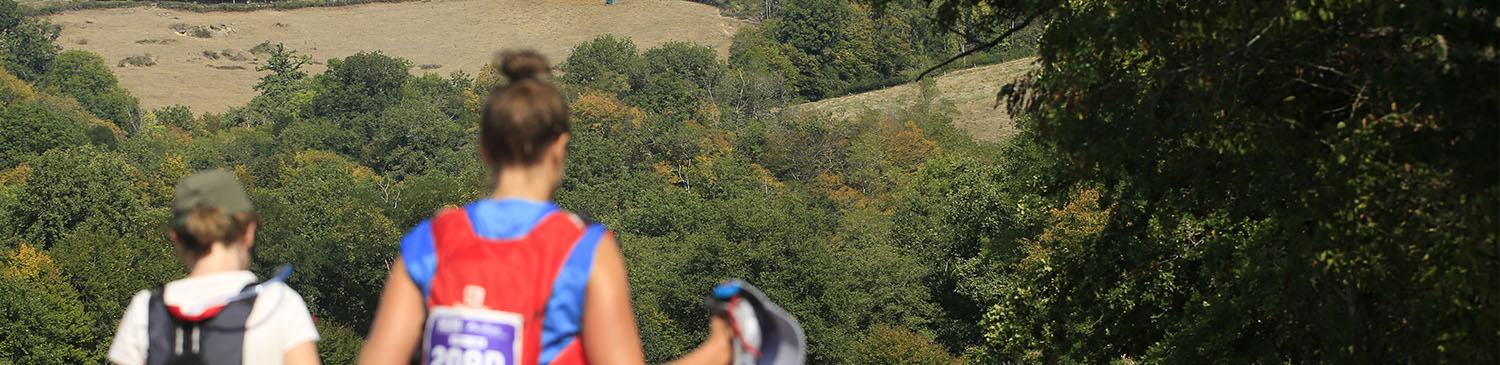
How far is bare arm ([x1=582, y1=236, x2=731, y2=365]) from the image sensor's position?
344 cm

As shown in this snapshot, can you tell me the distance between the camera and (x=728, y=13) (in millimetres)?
196625

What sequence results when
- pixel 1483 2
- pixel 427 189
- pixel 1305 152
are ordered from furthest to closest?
pixel 427 189 → pixel 1305 152 → pixel 1483 2

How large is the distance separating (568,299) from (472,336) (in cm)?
25

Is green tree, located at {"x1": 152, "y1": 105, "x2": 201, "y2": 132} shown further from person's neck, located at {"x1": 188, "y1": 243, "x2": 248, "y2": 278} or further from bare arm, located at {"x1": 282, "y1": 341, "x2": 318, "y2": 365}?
bare arm, located at {"x1": 282, "y1": 341, "x2": 318, "y2": 365}

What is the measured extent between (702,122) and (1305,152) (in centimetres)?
13199

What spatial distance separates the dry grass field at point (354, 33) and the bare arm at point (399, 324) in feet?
544

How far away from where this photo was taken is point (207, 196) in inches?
166

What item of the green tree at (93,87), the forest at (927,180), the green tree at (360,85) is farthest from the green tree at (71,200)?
the green tree at (93,87)

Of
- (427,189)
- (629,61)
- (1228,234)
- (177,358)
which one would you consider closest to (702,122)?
(629,61)

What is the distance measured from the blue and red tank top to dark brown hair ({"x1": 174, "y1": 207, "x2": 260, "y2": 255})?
1.01 meters

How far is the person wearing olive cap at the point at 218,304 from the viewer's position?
13.8ft

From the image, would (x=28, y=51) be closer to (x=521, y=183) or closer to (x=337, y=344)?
(x=337, y=344)

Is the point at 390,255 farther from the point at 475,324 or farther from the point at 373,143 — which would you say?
the point at 475,324

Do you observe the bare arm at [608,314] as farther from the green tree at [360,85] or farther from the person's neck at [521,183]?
the green tree at [360,85]
